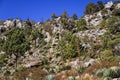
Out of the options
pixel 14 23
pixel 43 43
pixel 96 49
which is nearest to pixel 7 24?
pixel 14 23

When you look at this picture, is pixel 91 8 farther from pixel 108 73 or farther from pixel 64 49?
pixel 108 73

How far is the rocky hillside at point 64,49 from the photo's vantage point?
33.0 metres

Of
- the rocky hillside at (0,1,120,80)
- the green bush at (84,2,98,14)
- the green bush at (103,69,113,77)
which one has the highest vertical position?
the green bush at (84,2,98,14)

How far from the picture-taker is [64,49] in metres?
66.2

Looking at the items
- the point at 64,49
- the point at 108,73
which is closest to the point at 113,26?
the point at 64,49

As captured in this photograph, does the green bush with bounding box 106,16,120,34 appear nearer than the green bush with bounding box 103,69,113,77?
No

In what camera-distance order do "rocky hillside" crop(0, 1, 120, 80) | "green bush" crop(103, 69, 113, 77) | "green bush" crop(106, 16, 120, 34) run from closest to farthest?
"green bush" crop(103, 69, 113, 77) → "rocky hillside" crop(0, 1, 120, 80) → "green bush" crop(106, 16, 120, 34)

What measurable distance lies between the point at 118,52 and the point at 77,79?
31.1 metres

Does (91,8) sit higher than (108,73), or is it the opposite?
(91,8)

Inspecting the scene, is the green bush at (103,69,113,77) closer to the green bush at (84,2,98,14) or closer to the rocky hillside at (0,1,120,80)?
the rocky hillside at (0,1,120,80)

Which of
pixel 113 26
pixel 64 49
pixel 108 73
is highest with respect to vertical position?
pixel 113 26

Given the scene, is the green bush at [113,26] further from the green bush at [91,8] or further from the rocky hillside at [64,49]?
the green bush at [91,8]

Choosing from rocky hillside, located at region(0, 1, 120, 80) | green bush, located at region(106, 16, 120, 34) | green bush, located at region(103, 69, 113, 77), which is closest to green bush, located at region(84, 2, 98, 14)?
rocky hillside, located at region(0, 1, 120, 80)

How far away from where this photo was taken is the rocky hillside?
3297cm
